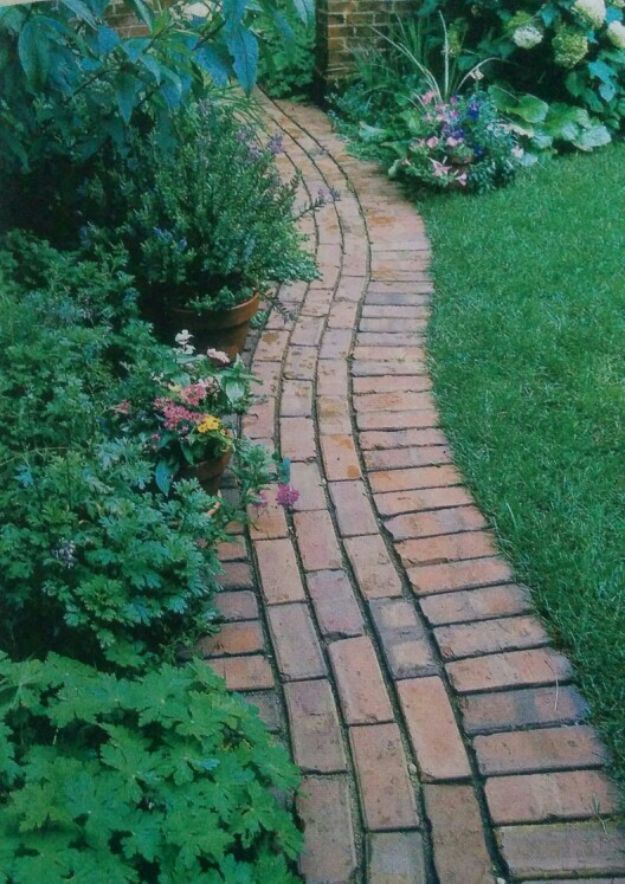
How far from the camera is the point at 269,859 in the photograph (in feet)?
5.35

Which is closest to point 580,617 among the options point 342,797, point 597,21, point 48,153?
point 342,797

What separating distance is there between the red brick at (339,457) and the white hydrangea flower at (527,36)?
10.4 ft

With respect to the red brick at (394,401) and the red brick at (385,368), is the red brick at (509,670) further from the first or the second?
the red brick at (385,368)

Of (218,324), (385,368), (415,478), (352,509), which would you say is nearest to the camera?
(352,509)

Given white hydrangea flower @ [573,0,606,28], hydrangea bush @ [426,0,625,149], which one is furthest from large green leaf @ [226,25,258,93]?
white hydrangea flower @ [573,0,606,28]

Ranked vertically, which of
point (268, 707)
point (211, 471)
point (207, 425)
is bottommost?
point (268, 707)

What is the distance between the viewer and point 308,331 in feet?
11.1

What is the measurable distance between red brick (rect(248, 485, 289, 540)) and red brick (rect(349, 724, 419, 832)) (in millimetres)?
658

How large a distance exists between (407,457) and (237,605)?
77 centimetres

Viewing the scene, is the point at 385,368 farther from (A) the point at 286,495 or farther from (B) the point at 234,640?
(B) the point at 234,640

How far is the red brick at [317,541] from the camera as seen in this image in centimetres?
240

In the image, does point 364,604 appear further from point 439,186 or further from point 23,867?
point 439,186

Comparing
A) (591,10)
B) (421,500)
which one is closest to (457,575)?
(421,500)

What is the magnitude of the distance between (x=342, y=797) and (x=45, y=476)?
3.14 feet
